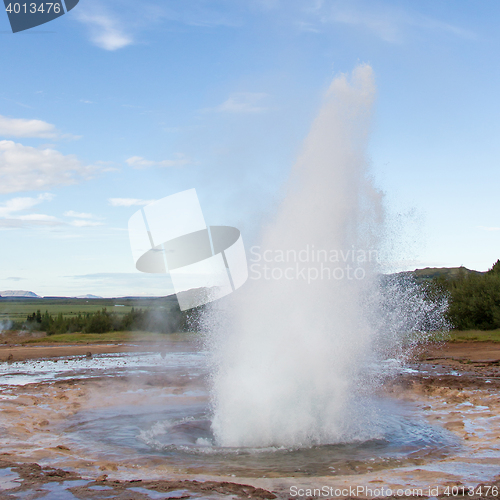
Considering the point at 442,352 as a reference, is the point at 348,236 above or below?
above

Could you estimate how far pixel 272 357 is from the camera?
10180mm

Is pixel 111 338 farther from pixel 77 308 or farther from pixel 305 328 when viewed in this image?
pixel 77 308

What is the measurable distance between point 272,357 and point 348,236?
3206 mm

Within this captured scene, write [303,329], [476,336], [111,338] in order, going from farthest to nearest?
[111,338] → [476,336] → [303,329]

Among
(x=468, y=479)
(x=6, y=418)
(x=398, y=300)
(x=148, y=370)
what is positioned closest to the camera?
(x=468, y=479)

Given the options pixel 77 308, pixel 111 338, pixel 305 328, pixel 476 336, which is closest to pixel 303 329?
pixel 305 328

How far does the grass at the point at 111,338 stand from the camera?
49.4 meters

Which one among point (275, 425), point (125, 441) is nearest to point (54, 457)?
point (125, 441)

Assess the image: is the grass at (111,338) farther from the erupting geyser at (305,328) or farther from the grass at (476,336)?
the erupting geyser at (305,328)

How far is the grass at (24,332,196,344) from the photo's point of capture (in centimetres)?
4941

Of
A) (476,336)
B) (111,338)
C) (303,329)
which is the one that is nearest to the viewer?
(303,329)

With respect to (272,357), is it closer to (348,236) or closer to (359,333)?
(359,333)

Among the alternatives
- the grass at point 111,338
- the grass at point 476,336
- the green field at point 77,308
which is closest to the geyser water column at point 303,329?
the grass at point 476,336

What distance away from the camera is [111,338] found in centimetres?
5209
